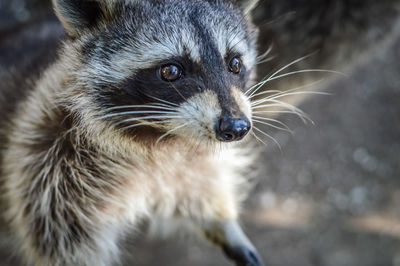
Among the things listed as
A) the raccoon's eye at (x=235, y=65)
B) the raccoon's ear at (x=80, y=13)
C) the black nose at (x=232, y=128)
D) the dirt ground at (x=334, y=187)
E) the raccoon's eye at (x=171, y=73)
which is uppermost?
the dirt ground at (x=334, y=187)

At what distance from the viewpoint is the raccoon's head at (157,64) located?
158cm

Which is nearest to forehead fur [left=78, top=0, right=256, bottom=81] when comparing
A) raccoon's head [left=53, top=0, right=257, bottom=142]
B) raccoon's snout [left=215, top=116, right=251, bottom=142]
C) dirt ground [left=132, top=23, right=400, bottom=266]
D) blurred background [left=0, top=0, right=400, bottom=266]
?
raccoon's head [left=53, top=0, right=257, bottom=142]

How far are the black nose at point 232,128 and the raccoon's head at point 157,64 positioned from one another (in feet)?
0.05

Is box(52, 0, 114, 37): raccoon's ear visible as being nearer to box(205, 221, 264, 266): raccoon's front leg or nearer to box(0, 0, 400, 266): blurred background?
box(0, 0, 400, 266): blurred background

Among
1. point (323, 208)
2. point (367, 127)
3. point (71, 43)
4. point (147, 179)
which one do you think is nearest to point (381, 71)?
point (367, 127)

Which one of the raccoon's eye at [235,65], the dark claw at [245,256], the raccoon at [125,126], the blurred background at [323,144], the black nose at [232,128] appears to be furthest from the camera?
the blurred background at [323,144]

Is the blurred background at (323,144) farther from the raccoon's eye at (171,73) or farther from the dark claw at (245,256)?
the raccoon's eye at (171,73)

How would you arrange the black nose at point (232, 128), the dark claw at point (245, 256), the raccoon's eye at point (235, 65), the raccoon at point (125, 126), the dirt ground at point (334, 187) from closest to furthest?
the black nose at point (232, 128)
the raccoon at point (125, 126)
the raccoon's eye at point (235, 65)
the dark claw at point (245, 256)
the dirt ground at point (334, 187)

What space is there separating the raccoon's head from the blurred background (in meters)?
0.93

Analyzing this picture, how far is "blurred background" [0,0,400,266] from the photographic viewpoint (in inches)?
110

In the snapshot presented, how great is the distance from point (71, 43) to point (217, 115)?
0.66 m

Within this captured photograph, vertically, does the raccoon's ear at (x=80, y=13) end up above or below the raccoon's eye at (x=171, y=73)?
above

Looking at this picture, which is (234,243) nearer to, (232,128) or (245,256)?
(245,256)

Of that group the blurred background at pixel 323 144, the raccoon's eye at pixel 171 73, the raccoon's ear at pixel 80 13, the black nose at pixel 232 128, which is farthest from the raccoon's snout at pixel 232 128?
the blurred background at pixel 323 144
